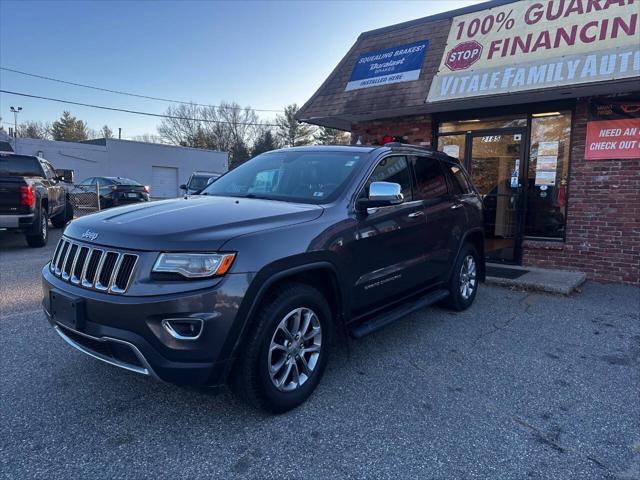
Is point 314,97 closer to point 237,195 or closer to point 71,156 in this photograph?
point 237,195

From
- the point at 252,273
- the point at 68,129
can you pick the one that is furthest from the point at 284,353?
the point at 68,129

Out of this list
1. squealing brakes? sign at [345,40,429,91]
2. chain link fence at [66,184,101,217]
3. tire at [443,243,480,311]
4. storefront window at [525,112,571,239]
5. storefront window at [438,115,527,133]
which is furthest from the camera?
chain link fence at [66,184,101,217]

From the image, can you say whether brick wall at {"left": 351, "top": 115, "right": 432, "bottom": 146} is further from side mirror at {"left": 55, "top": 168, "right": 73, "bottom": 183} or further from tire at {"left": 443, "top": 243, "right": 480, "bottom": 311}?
side mirror at {"left": 55, "top": 168, "right": 73, "bottom": 183}

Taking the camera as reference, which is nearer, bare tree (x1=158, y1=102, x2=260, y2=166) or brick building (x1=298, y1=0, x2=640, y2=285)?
brick building (x1=298, y1=0, x2=640, y2=285)

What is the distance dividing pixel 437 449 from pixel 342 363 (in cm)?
130

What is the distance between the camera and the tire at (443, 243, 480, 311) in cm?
521

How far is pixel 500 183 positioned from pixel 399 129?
234 cm

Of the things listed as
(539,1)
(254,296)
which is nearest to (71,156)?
(539,1)

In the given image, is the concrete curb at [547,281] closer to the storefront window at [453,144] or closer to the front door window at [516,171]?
the front door window at [516,171]

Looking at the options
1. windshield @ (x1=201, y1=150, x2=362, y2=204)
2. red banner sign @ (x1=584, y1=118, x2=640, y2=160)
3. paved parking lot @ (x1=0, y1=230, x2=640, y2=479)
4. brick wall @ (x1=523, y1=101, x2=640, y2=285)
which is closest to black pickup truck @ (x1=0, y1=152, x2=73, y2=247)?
paved parking lot @ (x1=0, y1=230, x2=640, y2=479)

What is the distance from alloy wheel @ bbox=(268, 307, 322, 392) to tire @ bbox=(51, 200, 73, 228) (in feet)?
40.9

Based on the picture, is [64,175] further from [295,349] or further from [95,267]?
[295,349]

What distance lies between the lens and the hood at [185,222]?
2578mm

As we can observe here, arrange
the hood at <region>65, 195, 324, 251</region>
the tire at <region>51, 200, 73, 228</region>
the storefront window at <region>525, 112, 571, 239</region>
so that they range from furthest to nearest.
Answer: the tire at <region>51, 200, 73, 228</region>, the storefront window at <region>525, 112, 571, 239</region>, the hood at <region>65, 195, 324, 251</region>
